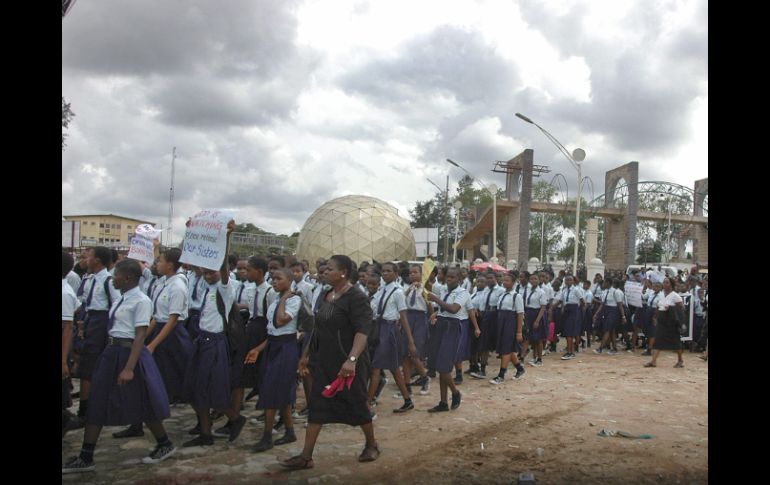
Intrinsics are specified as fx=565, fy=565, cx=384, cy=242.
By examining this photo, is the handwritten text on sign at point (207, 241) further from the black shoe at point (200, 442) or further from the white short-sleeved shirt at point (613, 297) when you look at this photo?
the white short-sleeved shirt at point (613, 297)

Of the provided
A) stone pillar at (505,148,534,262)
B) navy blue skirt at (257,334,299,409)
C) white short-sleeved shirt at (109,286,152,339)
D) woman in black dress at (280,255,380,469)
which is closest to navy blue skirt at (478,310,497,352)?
navy blue skirt at (257,334,299,409)

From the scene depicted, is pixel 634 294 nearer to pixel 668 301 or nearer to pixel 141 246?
pixel 668 301

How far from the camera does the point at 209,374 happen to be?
5348 millimetres

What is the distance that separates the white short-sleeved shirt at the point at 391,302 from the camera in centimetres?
744

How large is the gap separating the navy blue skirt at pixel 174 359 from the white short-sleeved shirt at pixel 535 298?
782 cm

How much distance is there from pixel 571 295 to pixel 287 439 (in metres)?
8.84

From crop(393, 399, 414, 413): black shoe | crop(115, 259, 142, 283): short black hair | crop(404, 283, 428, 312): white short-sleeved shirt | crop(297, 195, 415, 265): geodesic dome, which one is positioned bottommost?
crop(393, 399, 414, 413): black shoe

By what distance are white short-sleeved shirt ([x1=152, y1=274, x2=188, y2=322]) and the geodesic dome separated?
2788 cm

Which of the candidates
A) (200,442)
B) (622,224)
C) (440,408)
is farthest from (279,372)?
(622,224)

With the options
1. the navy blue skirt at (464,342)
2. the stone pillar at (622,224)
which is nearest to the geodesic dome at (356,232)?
the stone pillar at (622,224)

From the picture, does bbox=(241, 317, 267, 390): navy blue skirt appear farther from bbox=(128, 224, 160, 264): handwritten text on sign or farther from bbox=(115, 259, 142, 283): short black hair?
bbox=(128, 224, 160, 264): handwritten text on sign

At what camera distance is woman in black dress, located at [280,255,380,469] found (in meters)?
4.90

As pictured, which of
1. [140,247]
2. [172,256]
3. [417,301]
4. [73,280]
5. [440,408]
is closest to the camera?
[172,256]
